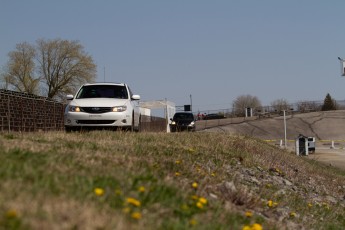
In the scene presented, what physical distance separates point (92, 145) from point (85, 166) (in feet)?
8.99

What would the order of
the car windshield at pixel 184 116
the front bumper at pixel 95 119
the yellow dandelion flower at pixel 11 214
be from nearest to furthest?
1. the yellow dandelion flower at pixel 11 214
2. the front bumper at pixel 95 119
3. the car windshield at pixel 184 116

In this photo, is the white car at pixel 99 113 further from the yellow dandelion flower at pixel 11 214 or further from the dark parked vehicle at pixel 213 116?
the dark parked vehicle at pixel 213 116

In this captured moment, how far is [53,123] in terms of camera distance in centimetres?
3130

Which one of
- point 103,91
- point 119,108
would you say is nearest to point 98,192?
point 119,108

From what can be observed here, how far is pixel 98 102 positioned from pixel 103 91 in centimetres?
122

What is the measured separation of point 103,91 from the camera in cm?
1571

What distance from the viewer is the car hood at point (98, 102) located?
14.4 m

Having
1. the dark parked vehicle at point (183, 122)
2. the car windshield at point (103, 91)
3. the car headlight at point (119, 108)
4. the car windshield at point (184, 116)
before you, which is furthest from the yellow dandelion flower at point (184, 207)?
the car windshield at point (184, 116)

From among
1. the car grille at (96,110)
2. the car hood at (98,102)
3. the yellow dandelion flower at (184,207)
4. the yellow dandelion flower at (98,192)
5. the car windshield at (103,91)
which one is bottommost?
the yellow dandelion flower at (184,207)

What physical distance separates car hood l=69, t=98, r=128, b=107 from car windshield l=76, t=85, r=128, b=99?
60 cm

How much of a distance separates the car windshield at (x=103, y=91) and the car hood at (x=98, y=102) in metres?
0.60

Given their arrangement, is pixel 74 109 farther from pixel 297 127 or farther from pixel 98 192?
pixel 297 127

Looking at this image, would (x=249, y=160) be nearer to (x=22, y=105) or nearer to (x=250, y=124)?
(x=22, y=105)

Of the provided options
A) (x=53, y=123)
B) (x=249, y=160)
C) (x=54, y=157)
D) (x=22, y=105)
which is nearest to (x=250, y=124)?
(x=53, y=123)
